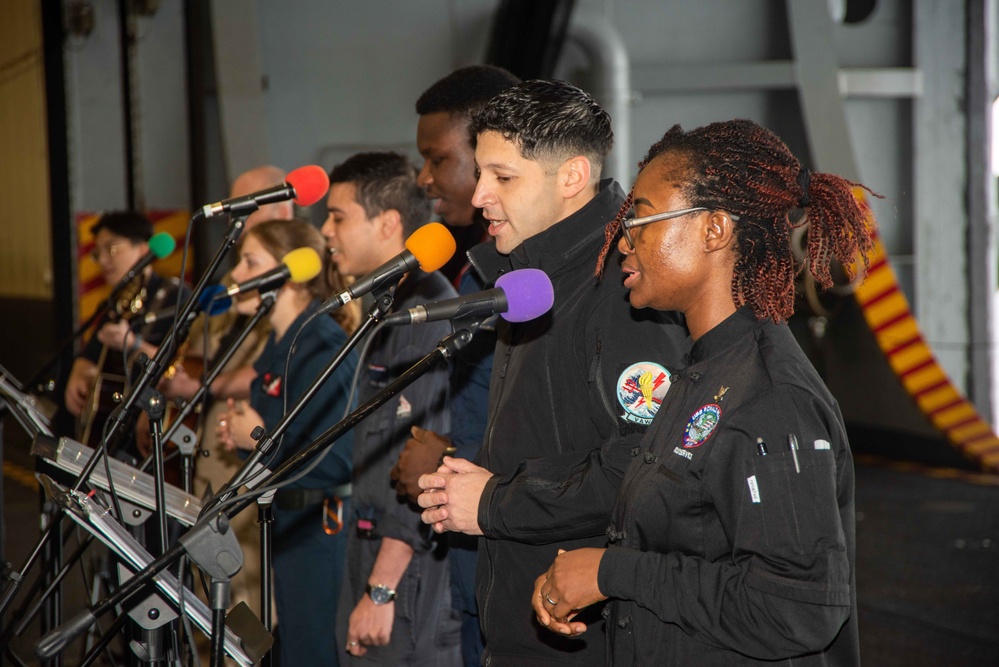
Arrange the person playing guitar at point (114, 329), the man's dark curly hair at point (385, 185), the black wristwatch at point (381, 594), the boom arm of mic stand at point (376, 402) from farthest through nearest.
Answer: the person playing guitar at point (114, 329), the man's dark curly hair at point (385, 185), the black wristwatch at point (381, 594), the boom arm of mic stand at point (376, 402)

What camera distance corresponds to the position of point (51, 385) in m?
3.16

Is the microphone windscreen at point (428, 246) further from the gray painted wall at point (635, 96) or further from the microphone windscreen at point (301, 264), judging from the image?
the gray painted wall at point (635, 96)

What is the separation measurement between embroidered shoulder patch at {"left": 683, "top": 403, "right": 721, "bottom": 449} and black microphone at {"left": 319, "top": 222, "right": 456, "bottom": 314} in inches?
19.9

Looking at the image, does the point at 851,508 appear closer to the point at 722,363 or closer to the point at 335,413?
the point at 722,363

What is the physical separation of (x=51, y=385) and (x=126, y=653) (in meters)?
1.49

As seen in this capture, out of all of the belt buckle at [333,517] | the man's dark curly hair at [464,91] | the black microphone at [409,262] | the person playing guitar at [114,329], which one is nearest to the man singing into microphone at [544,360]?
the black microphone at [409,262]

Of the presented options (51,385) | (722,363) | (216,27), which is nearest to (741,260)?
(722,363)

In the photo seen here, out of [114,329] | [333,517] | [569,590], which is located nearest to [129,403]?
[569,590]

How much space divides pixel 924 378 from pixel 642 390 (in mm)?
5689

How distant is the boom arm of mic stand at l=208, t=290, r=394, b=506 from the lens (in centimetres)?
149

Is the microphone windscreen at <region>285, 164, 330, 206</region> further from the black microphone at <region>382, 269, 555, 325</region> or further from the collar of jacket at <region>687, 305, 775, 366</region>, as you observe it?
the collar of jacket at <region>687, 305, 775, 366</region>

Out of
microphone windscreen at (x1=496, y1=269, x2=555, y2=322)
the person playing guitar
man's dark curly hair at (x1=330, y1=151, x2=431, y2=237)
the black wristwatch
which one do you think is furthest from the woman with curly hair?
the person playing guitar

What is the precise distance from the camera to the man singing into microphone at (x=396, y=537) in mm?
2252

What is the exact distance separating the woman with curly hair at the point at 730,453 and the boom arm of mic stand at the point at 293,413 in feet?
Answer: 1.36
